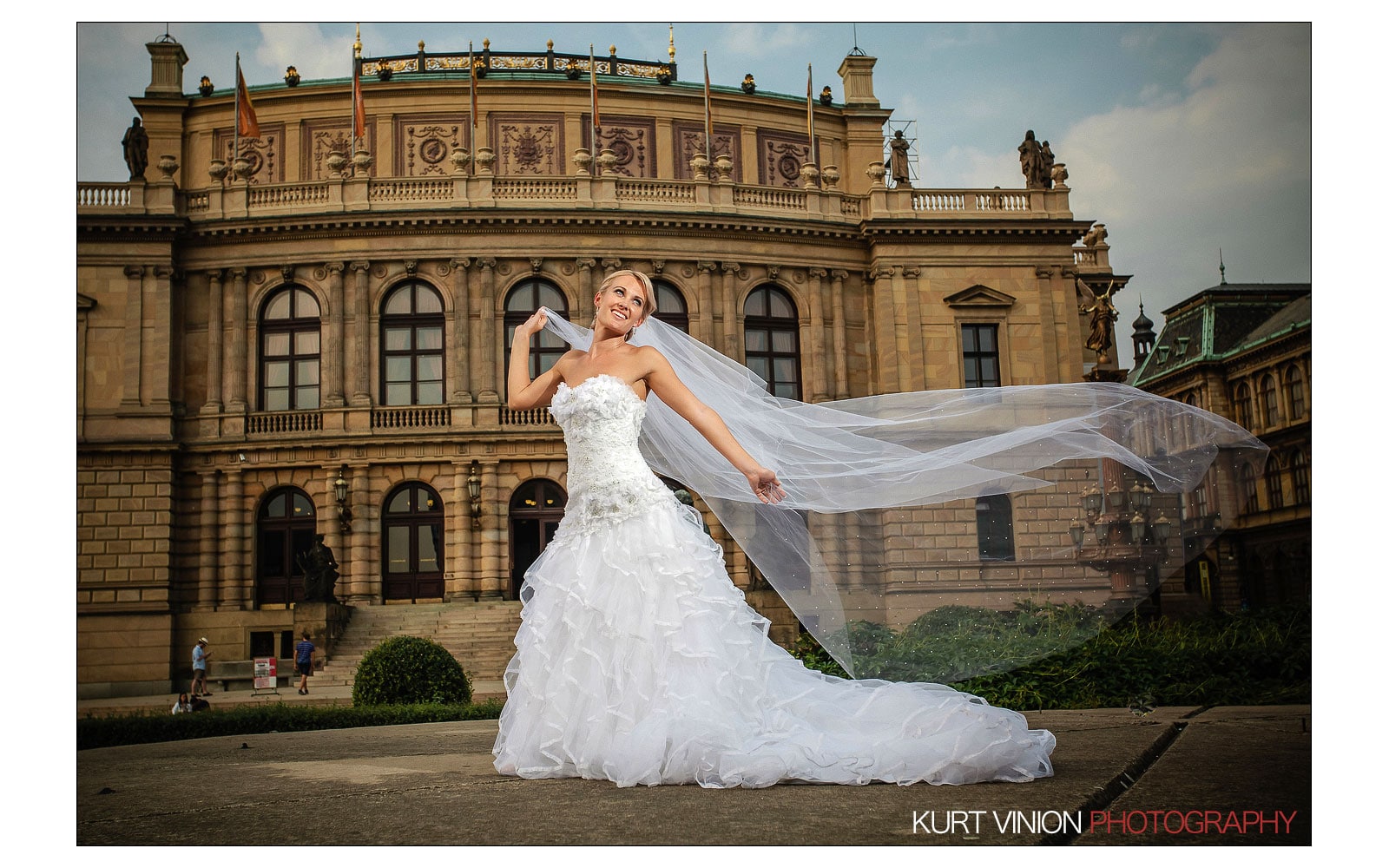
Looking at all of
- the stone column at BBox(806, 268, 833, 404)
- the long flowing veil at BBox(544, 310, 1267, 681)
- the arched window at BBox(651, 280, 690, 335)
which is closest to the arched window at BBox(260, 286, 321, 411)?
the arched window at BBox(651, 280, 690, 335)

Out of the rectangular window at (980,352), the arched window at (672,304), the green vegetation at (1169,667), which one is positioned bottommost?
the green vegetation at (1169,667)

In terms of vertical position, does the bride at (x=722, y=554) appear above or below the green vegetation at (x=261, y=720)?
above

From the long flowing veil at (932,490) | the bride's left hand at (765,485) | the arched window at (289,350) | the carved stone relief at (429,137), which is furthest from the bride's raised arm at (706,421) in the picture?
the carved stone relief at (429,137)

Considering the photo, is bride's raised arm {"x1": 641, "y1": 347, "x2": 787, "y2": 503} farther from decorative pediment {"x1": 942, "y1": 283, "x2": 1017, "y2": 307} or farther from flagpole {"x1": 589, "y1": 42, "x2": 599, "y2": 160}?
decorative pediment {"x1": 942, "y1": 283, "x2": 1017, "y2": 307}

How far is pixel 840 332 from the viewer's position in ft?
100

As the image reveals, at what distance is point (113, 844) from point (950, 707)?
11.2ft

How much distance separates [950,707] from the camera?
505cm

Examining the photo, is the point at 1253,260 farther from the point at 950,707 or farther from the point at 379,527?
the point at 379,527

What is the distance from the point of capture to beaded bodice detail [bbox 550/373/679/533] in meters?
5.72

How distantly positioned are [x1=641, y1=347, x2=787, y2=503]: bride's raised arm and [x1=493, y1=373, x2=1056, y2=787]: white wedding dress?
160mm

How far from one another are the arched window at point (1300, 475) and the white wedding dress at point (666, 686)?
3.46 meters

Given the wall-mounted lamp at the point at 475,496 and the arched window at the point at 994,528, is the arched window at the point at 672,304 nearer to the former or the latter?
the wall-mounted lamp at the point at 475,496

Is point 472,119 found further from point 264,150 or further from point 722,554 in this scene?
point 722,554

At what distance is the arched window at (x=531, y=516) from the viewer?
28766 millimetres
